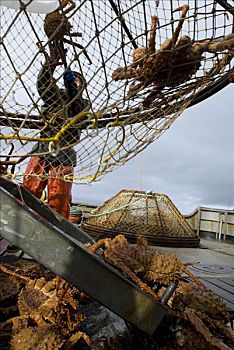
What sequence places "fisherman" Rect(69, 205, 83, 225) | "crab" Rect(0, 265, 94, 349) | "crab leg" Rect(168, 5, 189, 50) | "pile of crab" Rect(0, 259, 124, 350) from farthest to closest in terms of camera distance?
"fisherman" Rect(69, 205, 83, 225)
"crab leg" Rect(168, 5, 189, 50)
"crab" Rect(0, 265, 94, 349)
"pile of crab" Rect(0, 259, 124, 350)

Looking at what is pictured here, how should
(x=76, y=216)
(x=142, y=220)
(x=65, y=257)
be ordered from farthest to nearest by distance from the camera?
(x=76, y=216), (x=142, y=220), (x=65, y=257)

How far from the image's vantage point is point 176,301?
4.38 feet

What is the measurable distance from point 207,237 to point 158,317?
6658 millimetres

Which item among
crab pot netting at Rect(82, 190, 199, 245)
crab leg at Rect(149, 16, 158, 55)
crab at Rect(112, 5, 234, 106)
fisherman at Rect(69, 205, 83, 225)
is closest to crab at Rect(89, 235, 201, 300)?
crab at Rect(112, 5, 234, 106)

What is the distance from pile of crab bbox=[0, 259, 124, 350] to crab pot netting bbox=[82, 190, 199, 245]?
3.03 metres

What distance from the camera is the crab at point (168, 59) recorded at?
1556 millimetres

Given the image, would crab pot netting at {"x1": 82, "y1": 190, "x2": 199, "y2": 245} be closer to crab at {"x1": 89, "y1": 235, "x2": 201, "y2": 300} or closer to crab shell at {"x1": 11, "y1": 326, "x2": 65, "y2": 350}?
crab at {"x1": 89, "y1": 235, "x2": 201, "y2": 300}

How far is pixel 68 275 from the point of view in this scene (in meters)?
0.96

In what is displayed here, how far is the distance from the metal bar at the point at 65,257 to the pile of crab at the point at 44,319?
26 cm

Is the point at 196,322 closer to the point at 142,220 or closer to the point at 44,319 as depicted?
the point at 44,319

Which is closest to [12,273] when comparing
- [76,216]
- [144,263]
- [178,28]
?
[144,263]

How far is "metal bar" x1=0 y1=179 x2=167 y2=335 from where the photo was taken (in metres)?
0.94

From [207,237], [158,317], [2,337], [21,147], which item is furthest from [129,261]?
[207,237]

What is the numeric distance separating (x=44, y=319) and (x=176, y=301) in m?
0.57
